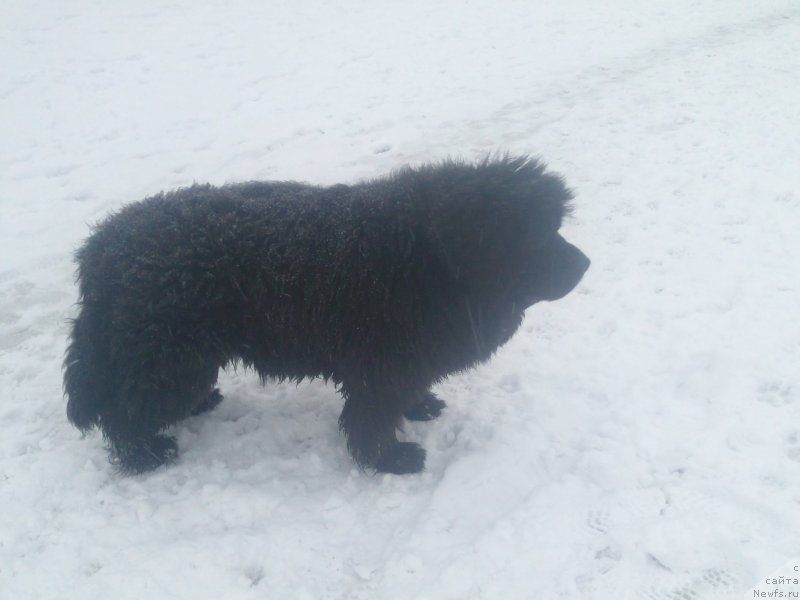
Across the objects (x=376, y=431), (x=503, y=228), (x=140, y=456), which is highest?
(x=503, y=228)

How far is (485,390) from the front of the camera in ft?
13.5

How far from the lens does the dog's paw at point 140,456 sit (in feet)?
11.1

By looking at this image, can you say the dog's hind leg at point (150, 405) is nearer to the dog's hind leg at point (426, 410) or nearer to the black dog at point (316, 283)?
the black dog at point (316, 283)

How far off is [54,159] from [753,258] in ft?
28.0

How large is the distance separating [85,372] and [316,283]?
4.98 feet

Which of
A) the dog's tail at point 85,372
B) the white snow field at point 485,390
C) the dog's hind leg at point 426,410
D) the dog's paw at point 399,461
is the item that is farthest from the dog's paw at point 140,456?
the dog's hind leg at point 426,410

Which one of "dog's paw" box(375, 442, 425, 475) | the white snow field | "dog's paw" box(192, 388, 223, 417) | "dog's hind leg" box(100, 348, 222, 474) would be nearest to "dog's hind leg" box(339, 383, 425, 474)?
"dog's paw" box(375, 442, 425, 475)

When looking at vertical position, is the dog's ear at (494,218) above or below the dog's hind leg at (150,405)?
above

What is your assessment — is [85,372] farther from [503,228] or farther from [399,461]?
[503,228]

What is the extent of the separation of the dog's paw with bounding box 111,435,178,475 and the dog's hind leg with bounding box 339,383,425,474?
1171 millimetres

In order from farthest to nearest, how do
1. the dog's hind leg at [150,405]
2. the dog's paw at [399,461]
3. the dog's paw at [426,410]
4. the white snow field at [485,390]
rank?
the dog's paw at [426,410] < the dog's paw at [399,461] < the dog's hind leg at [150,405] < the white snow field at [485,390]

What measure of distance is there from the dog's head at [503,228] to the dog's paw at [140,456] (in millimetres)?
2183

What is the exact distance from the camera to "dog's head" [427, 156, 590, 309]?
299 centimetres

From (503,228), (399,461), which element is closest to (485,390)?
(399,461)
